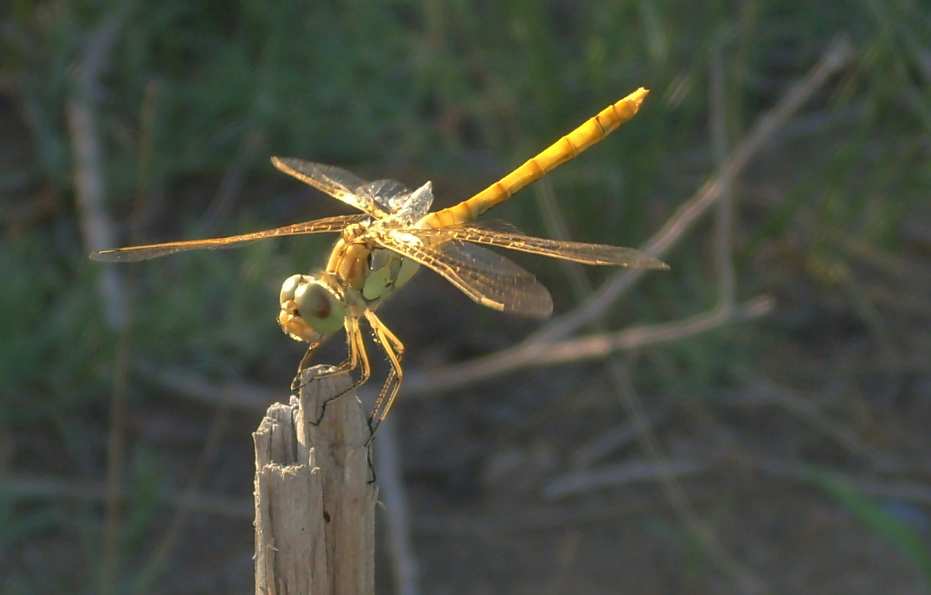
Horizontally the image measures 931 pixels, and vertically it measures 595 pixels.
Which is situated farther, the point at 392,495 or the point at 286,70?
the point at 286,70

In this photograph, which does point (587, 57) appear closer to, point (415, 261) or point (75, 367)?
point (75, 367)

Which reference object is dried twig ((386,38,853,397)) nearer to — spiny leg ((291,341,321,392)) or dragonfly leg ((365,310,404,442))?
dragonfly leg ((365,310,404,442))

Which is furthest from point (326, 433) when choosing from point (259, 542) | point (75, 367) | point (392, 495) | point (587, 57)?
point (587, 57)

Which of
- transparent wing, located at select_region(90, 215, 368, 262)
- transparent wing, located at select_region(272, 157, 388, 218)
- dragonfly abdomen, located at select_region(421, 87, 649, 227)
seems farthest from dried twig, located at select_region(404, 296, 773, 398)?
transparent wing, located at select_region(90, 215, 368, 262)

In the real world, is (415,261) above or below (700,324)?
below

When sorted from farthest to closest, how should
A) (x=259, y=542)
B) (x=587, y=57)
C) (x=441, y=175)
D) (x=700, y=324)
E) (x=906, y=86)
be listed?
(x=441, y=175)
(x=587, y=57)
(x=906, y=86)
(x=700, y=324)
(x=259, y=542)

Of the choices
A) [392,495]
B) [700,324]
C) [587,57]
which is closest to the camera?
[700,324]

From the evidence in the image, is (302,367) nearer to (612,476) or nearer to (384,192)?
(384,192)
